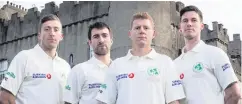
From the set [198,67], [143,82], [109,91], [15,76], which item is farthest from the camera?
[15,76]

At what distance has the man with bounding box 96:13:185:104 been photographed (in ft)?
15.5

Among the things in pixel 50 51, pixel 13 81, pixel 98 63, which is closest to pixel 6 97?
pixel 13 81

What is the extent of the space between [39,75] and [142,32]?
1493 mm

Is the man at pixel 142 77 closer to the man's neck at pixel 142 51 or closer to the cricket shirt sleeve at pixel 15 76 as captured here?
the man's neck at pixel 142 51

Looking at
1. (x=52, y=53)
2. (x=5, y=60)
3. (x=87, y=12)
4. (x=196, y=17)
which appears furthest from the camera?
(x=5, y=60)

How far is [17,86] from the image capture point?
536 cm

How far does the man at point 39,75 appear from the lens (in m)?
5.34

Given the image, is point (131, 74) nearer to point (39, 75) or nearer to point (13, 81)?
point (39, 75)

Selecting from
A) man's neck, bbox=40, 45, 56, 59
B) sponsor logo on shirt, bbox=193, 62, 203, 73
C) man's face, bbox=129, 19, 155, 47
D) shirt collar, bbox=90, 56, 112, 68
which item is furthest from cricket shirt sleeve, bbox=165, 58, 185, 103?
man's neck, bbox=40, 45, 56, 59

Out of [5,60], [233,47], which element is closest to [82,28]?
[5,60]

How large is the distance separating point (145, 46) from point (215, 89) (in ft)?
3.01

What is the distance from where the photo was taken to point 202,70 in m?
4.98

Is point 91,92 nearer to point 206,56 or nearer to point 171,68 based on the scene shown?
point 171,68

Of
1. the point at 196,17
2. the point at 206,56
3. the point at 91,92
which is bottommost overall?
the point at 91,92
